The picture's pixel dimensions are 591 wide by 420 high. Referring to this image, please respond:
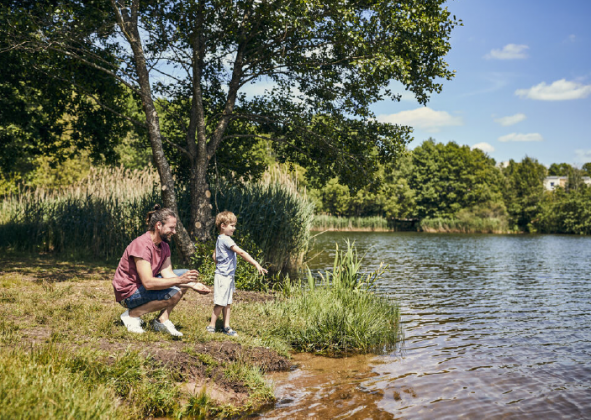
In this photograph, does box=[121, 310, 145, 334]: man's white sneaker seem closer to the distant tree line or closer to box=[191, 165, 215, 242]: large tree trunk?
box=[191, 165, 215, 242]: large tree trunk

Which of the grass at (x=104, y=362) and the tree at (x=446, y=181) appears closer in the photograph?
the grass at (x=104, y=362)

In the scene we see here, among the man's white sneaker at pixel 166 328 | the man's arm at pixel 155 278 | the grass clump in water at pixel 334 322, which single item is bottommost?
the grass clump in water at pixel 334 322

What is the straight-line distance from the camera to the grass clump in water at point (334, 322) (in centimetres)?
740

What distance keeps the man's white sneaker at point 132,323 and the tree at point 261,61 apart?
17.3 ft

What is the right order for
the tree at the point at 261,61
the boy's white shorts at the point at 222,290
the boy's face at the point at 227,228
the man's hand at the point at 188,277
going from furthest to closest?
the tree at the point at 261,61 < the boy's face at the point at 227,228 < the boy's white shorts at the point at 222,290 < the man's hand at the point at 188,277

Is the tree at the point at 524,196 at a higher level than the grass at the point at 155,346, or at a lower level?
higher

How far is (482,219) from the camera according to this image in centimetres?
6025

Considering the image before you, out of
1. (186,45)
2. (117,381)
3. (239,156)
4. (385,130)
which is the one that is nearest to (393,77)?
(385,130)

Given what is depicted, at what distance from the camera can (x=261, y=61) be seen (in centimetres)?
1302

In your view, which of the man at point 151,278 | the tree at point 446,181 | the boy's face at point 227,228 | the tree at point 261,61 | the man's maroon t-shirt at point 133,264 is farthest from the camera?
the tree at point 446,181

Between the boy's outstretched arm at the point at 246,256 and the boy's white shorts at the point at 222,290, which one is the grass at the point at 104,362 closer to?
the boy's white shorts at the point at 222,290

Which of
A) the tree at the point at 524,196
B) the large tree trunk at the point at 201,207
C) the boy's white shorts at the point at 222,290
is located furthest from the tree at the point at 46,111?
the tree at the point at 524,196

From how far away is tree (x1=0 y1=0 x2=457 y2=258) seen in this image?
34.7ft

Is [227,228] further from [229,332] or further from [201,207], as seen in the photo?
[201,207]
